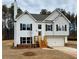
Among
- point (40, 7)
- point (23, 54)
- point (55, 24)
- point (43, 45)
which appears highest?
point (40, 7)

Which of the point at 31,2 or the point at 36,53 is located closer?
the point at 31,2

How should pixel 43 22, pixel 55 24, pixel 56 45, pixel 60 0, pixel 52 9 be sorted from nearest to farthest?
pixel 60 0 → pixel 52 9 → pixel 56 45 → pixel 55 24 → pixel 43 22

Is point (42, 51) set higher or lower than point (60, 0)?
lower

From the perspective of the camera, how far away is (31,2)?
2033 mm

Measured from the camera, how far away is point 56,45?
2.53 m

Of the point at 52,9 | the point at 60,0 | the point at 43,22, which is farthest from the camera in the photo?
the point at 43,22

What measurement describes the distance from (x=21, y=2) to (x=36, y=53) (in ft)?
3.60

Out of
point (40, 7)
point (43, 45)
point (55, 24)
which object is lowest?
point (43, 45)

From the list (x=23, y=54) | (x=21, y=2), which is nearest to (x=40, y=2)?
(x=21, y=2)

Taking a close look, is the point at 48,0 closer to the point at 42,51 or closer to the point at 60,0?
the point at 60,0

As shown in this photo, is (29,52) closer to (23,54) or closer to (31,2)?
(23,54)

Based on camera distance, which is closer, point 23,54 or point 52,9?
point 52,9

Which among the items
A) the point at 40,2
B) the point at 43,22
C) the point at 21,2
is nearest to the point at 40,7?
the point at 40,2

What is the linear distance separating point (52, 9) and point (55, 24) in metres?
1.16
